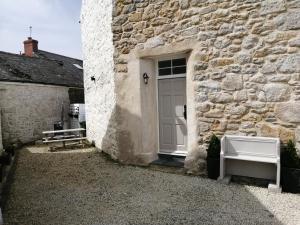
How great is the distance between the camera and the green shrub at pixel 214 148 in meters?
4.98

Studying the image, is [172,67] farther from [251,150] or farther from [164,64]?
[251,150]

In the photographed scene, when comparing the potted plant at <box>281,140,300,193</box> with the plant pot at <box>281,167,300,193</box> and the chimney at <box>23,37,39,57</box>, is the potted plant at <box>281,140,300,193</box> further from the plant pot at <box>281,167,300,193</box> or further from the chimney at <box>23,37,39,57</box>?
the chimney at <box>23,37,39,57</box>

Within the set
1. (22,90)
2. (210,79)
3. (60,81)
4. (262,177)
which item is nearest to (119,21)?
(210,79)

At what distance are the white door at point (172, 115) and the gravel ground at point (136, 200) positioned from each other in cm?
85

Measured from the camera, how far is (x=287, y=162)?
171 inches

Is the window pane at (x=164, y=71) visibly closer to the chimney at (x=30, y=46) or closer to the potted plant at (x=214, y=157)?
the potted plant at (x=214, y=157)

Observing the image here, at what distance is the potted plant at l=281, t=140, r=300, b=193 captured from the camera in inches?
168

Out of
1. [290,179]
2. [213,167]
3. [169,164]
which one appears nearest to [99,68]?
[169,164]

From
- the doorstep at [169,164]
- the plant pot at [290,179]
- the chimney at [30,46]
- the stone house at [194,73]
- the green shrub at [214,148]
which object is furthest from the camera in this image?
the chimney at [30,46]

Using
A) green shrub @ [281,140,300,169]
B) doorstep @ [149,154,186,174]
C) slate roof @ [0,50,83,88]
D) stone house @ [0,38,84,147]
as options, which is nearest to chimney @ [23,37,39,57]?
slate roof @ [0,50,83,88]

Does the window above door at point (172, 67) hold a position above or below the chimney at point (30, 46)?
below

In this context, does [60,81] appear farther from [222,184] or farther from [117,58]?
[222,184]

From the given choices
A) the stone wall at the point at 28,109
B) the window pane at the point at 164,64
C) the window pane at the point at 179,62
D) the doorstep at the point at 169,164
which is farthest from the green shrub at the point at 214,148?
the stone wall at the point at 28,109

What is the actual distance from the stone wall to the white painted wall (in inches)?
132
